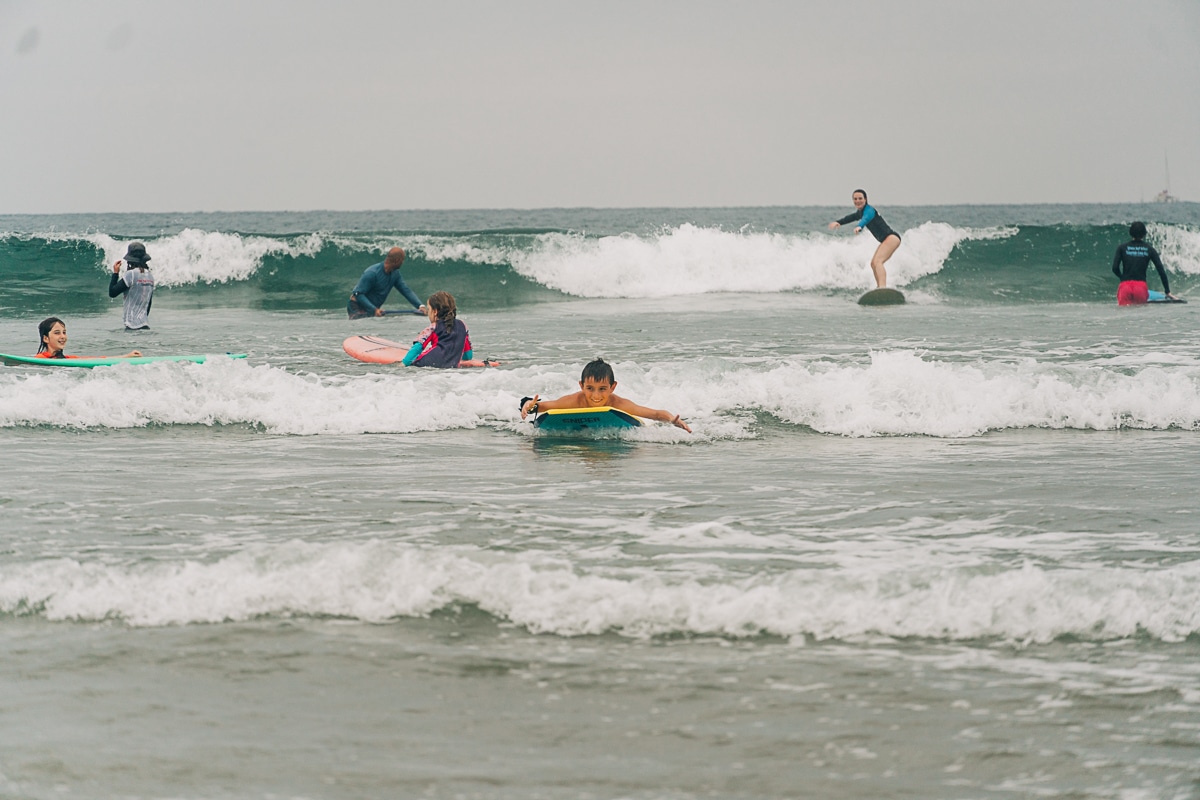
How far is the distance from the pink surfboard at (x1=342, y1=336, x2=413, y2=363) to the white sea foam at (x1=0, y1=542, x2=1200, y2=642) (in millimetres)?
7264

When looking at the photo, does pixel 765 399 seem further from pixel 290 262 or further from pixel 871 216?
pixel 290 262

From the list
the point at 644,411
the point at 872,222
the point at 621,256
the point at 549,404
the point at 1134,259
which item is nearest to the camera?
the point at 644,411

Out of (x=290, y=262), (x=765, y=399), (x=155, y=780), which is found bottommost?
(x=155, y=780)

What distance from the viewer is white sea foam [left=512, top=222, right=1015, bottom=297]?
26.6m

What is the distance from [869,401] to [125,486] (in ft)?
20.1

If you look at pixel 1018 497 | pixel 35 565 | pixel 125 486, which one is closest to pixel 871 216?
pixel 1018 497

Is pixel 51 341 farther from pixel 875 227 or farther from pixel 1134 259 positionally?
pixel 1134 259

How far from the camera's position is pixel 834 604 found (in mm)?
4707

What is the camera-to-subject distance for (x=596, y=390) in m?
8.68

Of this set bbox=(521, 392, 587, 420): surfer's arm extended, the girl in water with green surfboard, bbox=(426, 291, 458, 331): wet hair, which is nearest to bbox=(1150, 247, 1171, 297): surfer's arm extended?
bbox=(426, 291, 458, 331): wet hair

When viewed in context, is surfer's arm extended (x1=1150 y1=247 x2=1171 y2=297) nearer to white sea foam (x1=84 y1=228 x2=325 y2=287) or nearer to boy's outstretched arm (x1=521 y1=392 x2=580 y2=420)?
boy's outstretched arm (x1=521 y1=392 x2=580 y2=420)

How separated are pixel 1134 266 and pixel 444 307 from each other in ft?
43.2

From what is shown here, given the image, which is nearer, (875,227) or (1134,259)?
(1134,259)

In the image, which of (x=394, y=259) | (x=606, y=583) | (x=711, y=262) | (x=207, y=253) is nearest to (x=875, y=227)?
(x=711, y=262)
